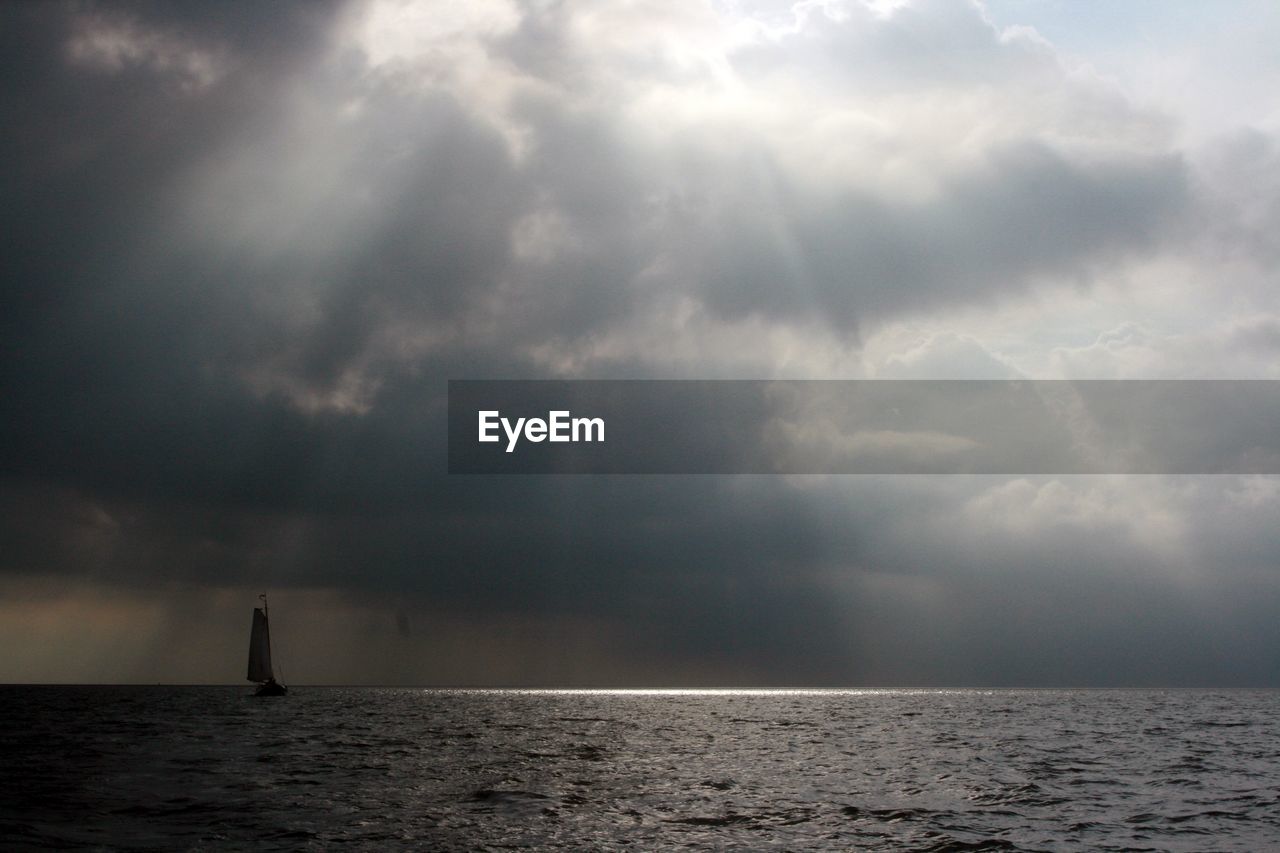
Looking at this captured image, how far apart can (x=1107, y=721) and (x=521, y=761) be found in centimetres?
8645

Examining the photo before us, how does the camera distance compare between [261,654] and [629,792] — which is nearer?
[629,792]

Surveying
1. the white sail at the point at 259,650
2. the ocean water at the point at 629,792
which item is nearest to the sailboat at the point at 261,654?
the white sail at the point at 259,650

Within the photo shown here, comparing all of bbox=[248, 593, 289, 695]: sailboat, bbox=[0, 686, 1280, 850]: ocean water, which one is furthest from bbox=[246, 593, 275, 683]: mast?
bbox=[0, 686, 1280, 850]: ocean water

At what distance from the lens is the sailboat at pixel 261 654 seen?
158 meters

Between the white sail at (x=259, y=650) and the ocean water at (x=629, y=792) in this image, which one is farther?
the white sail at (x=259, y=650)

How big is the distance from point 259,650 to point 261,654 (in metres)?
1.00

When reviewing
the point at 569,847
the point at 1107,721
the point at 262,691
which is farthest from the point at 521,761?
the point at 262,691

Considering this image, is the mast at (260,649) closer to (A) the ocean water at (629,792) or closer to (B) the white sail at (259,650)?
(B) the white sail at (259,650)

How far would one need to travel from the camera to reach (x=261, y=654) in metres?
164

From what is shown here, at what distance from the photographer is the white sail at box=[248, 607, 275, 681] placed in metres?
158

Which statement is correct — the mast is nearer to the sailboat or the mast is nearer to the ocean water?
the sailboat

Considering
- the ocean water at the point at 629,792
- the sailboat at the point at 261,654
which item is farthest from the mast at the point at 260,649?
the ocean water at the point at 629,792

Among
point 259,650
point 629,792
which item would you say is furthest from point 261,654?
point 629,792

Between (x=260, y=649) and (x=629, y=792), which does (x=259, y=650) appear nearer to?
(x=260, y=649)
